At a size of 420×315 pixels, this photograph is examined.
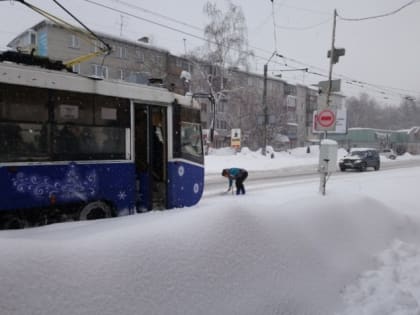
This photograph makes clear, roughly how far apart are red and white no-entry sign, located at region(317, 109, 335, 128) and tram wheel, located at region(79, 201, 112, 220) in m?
6.13

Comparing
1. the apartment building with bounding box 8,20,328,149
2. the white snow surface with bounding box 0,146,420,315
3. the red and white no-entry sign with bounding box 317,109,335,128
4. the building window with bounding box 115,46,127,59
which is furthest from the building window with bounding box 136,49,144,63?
the white snow surface with bounding box 0,146,420,315

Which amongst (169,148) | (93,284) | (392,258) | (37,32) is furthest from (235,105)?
(93,284)

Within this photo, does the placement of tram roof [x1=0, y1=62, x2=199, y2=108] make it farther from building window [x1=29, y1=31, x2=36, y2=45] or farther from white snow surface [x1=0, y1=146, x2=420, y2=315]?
building window [x1=29, y1=31, x2=36, y2=45]

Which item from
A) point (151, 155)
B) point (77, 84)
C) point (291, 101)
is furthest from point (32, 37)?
point (291, 101)

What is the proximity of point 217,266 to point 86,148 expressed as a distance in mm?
3818

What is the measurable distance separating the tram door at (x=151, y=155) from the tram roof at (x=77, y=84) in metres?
0.26

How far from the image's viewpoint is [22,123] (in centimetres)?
573

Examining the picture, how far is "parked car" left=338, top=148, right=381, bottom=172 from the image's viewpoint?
2544 centimetres

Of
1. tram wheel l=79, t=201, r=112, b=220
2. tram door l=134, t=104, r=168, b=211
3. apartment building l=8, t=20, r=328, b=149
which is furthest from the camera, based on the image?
apartment building l=8, t=20, r=328, b=149

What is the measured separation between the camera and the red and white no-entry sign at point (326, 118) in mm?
10070

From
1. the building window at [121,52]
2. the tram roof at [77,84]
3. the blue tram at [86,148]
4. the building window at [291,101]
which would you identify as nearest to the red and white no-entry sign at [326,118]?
the blue tram at [86,148]

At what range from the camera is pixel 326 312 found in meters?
4.01

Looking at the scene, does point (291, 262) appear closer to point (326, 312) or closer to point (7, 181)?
point (326, 312)

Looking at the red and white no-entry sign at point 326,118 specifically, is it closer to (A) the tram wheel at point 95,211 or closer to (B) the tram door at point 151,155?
(B) the tram door at point 151,155
